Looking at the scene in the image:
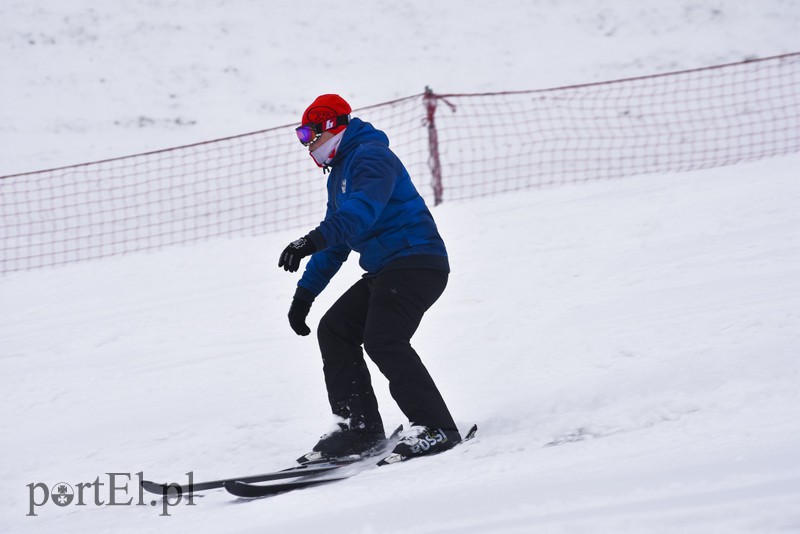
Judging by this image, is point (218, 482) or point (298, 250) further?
point (218, 482)

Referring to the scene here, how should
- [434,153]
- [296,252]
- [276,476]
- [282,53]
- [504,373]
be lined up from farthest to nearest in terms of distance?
[282,53] → [434,153] → [504,373] → [276,476] → [296,252]

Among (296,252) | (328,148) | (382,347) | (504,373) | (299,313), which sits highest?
(328,148)

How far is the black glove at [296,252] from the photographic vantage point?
3.04 metres

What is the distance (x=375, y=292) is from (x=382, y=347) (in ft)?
0.78

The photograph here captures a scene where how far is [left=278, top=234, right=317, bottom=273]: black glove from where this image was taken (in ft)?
9.98

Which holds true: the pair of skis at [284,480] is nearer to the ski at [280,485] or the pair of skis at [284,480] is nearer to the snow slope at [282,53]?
the ski at [280,485]

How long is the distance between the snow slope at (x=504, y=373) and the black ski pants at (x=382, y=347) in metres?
0.30

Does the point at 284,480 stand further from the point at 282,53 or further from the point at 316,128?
the point at 282,53

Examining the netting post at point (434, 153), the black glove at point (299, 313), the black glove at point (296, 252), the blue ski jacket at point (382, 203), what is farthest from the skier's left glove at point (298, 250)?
the netting post at point (434, 153)

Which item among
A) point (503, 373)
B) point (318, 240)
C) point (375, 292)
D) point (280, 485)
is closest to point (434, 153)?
point (503, 373)

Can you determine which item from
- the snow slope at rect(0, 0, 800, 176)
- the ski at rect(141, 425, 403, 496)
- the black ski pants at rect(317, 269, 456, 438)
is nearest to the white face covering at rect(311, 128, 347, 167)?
the black ski pants at rect(317, 269, 456, 438)

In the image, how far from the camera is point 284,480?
3336 mm

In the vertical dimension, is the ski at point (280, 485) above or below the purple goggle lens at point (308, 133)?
below

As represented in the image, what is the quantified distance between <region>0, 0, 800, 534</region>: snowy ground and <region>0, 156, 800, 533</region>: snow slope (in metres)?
0.02
